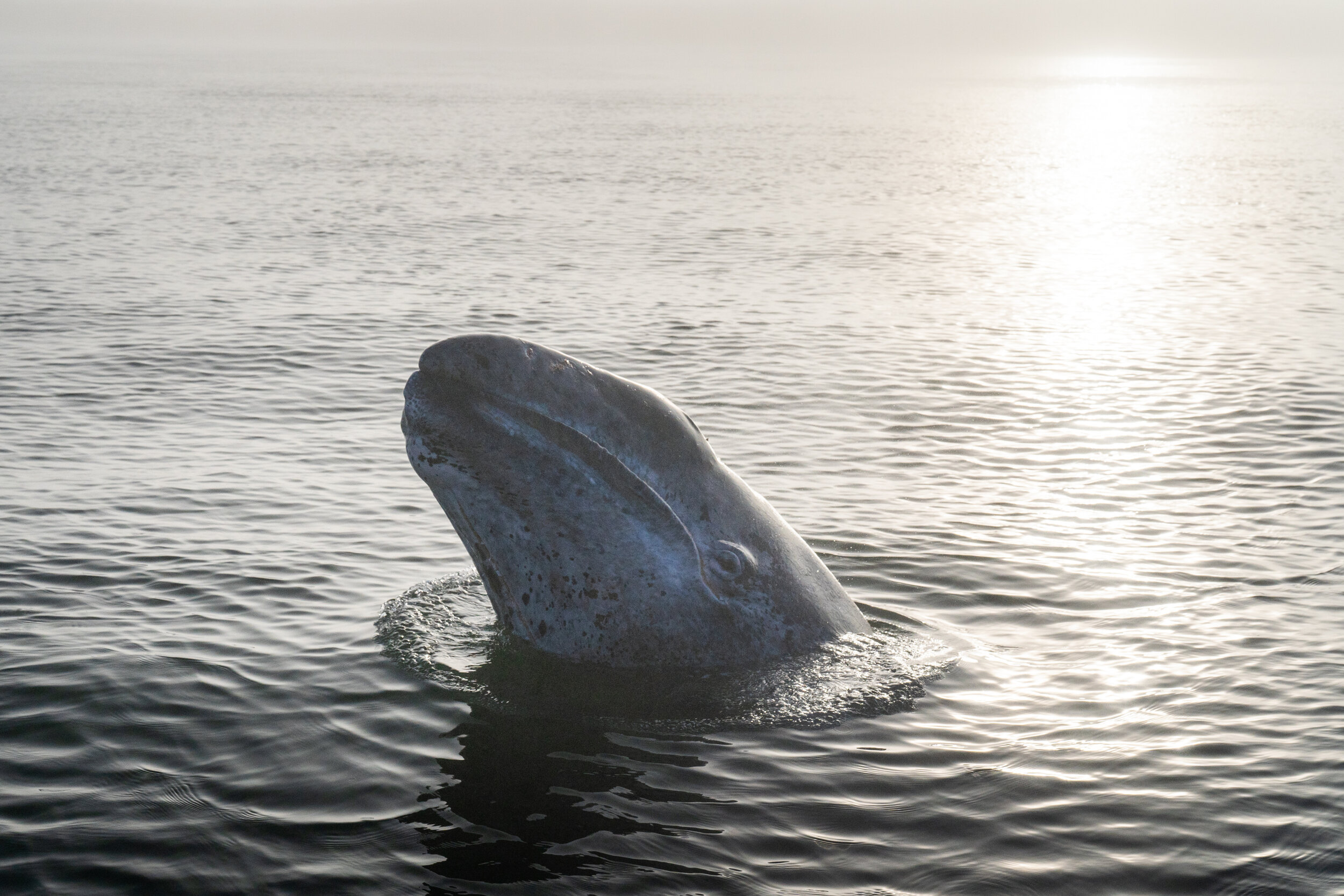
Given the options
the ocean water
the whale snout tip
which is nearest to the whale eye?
the ocean water

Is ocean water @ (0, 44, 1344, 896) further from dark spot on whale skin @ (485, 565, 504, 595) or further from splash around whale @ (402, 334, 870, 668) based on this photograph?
dark spot on whale skin @ (485, 565, 504, 595)

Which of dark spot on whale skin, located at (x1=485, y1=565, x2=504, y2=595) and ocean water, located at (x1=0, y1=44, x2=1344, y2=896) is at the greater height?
dark spot on whale skin, located at (x1=485, y1=565, x2=504, y2=595)

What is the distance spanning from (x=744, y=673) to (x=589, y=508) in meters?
1.56

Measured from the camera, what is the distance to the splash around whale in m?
9.05

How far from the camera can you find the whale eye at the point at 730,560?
9.28 metres

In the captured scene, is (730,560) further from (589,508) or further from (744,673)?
(589,508)

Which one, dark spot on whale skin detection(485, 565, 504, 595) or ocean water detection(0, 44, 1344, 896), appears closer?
ocean water detection(0, 44, 1344, 896)

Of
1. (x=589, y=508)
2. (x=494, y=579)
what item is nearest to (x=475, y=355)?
(x=589, y=508)

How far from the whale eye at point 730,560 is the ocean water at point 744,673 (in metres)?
0.77

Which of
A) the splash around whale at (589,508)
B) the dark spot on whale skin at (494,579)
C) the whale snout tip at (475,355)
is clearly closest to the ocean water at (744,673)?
the splash around whale at (589,508)

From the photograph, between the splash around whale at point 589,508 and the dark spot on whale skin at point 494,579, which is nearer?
the splash around whale at point 589,508

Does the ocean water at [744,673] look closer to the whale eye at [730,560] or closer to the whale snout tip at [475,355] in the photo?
the whale eye at [730,560]

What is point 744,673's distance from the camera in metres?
9.52

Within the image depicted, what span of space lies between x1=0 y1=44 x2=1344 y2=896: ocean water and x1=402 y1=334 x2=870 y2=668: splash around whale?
43 cm
